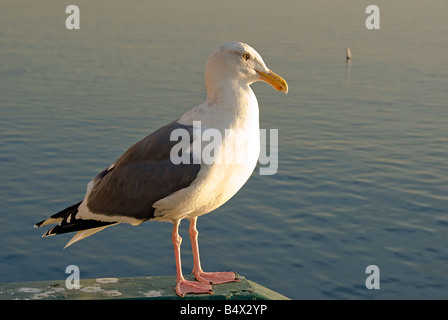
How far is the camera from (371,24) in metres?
66.9

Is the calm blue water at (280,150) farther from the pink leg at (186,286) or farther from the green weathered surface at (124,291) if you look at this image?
the pink leg at (186,286)

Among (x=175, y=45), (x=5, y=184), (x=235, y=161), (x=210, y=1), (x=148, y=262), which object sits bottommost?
(x=148, y=262)

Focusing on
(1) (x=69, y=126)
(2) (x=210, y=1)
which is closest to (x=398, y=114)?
(1) (x=69, y=126)

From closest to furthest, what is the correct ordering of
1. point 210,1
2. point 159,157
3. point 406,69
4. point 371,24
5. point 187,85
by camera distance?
1. point 159,157
2. point 187,85
3. point 406,69
4. point 371,24
5. point 210,1

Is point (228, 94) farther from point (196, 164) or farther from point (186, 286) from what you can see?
point (186, 286)

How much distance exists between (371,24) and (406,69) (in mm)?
22792

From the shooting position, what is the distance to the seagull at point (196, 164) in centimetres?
747

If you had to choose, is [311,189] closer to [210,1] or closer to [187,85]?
[187,85]

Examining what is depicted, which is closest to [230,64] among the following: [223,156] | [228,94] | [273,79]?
[228,94]

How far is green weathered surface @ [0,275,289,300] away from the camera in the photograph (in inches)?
303

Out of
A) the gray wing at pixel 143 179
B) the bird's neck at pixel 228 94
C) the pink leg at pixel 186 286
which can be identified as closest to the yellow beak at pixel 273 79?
the bird's neck at pixel 228 94

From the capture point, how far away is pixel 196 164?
7504 millimetres

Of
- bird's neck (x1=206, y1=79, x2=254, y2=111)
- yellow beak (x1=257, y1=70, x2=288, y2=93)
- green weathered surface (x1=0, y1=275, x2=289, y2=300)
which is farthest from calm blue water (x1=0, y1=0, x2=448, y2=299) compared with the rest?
→ bird's neck (x1=206, y1=79, x2=254, y2=111)
